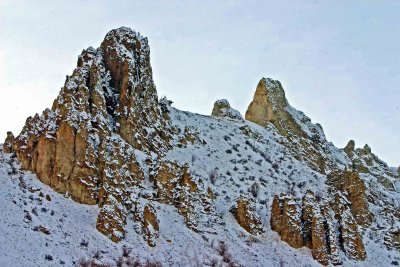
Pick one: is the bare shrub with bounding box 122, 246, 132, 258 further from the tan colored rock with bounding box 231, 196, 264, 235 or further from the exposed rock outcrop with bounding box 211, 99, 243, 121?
the exposed rock outcrop with bounding box 211, 99, 243, 121

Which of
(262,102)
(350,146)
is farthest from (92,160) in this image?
(350,146)

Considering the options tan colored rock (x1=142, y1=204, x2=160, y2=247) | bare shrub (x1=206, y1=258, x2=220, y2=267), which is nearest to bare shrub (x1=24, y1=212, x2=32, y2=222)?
tan colored rock (x1=142, y1=204, x2=160, y2=247)

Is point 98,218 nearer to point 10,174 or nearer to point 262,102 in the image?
point 10,174

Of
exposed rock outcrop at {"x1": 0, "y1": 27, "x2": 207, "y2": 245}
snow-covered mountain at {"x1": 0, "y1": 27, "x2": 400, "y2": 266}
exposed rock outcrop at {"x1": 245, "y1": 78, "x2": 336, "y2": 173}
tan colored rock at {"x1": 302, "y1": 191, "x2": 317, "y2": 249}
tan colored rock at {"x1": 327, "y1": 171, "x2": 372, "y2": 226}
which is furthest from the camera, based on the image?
exposed rock outcrop at {"x1": 245, "y1": 78, "x2": 336, "y2": 173}

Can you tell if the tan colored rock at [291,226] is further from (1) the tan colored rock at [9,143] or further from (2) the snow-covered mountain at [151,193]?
(1) the tan colored rock at [9,143]

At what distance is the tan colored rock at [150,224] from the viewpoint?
1565 inches

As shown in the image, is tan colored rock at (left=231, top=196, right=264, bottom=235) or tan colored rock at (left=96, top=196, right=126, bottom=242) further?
tan colored rock at (left=231, top=196, right=264, bottom=235)

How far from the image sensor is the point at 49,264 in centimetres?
3216

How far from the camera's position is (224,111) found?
74.8m

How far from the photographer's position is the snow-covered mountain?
37.6 metres

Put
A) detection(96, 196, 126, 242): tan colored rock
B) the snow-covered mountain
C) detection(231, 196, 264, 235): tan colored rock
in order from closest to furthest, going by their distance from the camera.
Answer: the snow-covered mountain, detection(96, 196, 126, 242): tan colored rock, detection(231, 196, 264, 235): tan colored rock

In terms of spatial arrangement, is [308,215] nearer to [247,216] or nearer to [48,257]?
[247,216]

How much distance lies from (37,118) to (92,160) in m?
5.98

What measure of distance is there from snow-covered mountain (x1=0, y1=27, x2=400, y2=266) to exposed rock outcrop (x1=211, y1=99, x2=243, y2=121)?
966 centimetres
